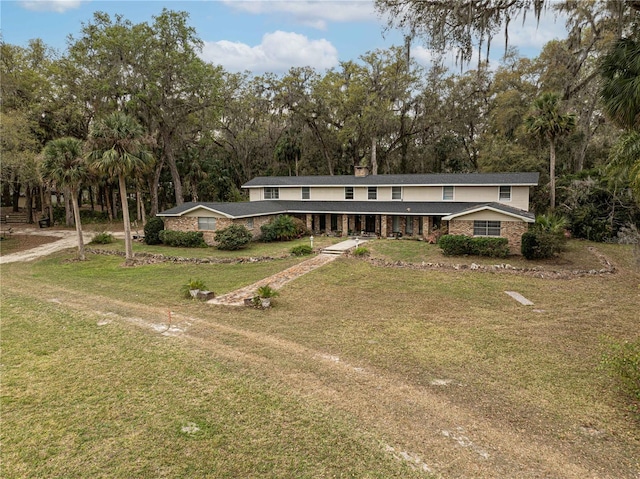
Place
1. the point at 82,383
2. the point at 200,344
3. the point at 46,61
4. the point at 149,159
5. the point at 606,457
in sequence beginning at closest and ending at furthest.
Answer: the point at 606,457 < the point at 82,383 < the point at 200,344 < the point at 149,159 < the point at 46,61

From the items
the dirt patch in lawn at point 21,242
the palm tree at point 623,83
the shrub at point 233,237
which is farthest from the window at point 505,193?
the dirt patch in lawn at point 21,242

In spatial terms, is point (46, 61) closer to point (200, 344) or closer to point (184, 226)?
point (184, 226)

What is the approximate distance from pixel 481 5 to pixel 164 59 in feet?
88.9

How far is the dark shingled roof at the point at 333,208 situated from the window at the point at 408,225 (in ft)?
3.22

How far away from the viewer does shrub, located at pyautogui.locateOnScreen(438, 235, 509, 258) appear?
19.5 m

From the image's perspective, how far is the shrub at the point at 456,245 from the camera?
65.6 ft

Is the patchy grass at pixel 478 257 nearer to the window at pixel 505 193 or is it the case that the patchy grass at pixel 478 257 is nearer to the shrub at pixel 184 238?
the window at pixel 505 193

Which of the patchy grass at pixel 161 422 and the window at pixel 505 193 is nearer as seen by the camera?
the patchy grass at pixel 161 422

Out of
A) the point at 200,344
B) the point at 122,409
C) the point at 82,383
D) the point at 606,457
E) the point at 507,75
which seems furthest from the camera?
the point at 507,75

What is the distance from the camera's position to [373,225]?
29547mm

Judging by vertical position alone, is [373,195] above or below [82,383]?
above

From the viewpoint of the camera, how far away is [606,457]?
16.5ft

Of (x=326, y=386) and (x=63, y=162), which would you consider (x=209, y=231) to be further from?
(x=326, y=386)

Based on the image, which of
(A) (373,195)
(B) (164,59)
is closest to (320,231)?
(A) (373,195)
